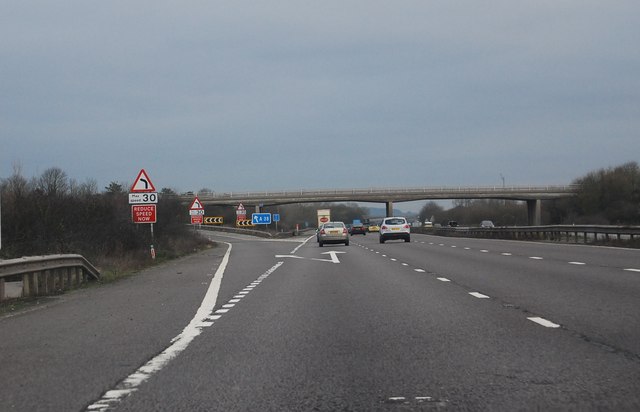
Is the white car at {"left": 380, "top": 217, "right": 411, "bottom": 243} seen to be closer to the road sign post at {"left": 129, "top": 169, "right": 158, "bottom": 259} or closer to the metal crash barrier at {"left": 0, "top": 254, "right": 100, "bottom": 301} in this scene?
the road sign post at {"left": 129, "top": 169, "right": 158, "bottom": 259}

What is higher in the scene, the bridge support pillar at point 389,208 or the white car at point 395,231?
the bridge support pillar at point 389,208

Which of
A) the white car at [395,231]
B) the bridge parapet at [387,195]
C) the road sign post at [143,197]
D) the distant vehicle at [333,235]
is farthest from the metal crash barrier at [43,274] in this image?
the bridge parapet at [387,195]

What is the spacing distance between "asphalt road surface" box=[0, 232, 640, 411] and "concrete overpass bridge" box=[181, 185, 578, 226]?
285 ft

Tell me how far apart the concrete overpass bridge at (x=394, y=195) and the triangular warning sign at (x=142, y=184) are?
7276cm

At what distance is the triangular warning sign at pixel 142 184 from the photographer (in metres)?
27.6

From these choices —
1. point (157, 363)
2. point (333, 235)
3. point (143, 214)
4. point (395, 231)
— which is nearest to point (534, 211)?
point (395, 231)

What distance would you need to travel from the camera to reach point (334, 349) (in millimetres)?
8180

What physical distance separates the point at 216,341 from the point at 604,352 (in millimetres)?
4233

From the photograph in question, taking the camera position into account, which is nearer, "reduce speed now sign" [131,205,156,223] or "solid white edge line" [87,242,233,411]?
"solid white edge line" [87,242,233,411]

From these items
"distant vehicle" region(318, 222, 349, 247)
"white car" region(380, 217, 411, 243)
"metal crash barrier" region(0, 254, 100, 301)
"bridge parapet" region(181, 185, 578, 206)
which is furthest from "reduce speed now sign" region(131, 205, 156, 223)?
"bridge parapet" region(181, 185, 578, 206)

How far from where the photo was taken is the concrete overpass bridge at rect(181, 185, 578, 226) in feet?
336

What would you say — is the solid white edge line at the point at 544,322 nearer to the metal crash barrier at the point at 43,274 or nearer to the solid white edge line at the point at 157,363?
the solid white edge line at the point at 157,363

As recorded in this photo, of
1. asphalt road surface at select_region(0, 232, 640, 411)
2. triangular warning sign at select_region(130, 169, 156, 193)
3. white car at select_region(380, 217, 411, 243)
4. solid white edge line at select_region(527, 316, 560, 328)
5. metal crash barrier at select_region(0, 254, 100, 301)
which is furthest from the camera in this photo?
white car at select_region(380, 217, 411, 243)

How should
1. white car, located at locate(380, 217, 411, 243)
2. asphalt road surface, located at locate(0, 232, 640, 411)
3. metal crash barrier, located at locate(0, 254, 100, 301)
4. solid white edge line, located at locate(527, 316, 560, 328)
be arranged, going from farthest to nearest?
1. white car, located at locate(380, 217, 411, 243)
2. metal crash barrier, located at locate(0, 254, 100, 301)
3. solid white edge line, located at locate(527, 316, 560, 328)
4. asphalt road surface, located at locate(0, 232, 640, 411)
